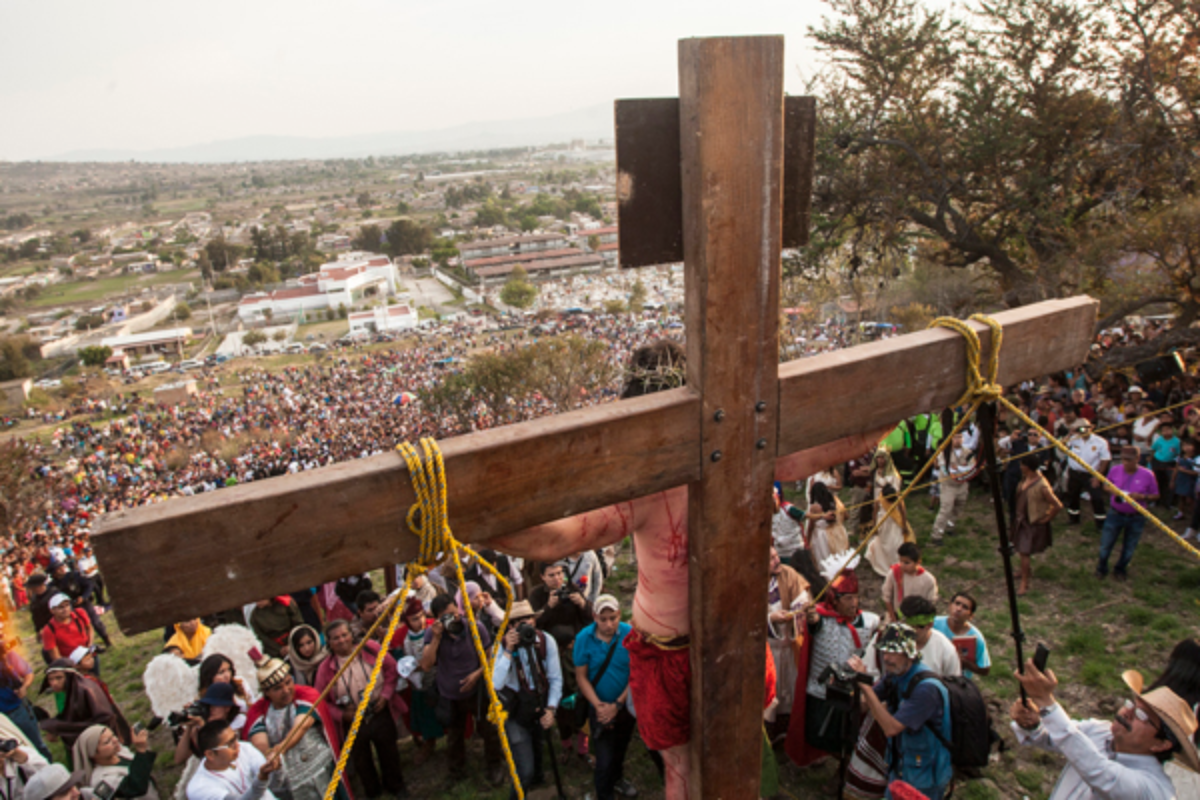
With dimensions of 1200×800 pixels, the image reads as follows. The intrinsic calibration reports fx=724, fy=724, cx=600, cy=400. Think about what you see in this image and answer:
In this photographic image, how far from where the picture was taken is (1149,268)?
11.4 m

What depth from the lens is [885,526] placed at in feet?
21.2

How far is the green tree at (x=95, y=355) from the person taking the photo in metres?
60.1

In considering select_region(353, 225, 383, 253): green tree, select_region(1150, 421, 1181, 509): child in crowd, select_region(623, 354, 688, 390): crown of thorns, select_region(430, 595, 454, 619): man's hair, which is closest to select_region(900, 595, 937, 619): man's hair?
select_region(623, 354, 688, 390): crown of thorns

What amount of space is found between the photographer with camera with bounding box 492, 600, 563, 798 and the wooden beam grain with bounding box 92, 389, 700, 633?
3116 mm

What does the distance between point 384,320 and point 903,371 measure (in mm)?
67540

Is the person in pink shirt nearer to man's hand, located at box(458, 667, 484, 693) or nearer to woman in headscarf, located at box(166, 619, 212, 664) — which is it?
man's hand, located at box(458, 667, 484, 693)

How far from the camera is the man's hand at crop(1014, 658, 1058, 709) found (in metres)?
2.37

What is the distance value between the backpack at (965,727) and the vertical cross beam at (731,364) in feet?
7.10

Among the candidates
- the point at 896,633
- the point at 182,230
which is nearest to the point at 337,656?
the point at 896,633

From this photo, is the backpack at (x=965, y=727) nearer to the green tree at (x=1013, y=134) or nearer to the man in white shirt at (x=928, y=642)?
the man in white shirt at (x=928, y=642)

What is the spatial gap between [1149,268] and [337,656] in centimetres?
1299

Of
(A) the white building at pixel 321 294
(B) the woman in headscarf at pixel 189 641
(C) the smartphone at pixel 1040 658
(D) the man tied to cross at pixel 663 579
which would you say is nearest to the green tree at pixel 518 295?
(A) the white building at pixel 321 294

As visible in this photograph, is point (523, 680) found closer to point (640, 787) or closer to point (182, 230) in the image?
point (640, 787)

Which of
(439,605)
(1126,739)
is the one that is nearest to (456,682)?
(439,605)
